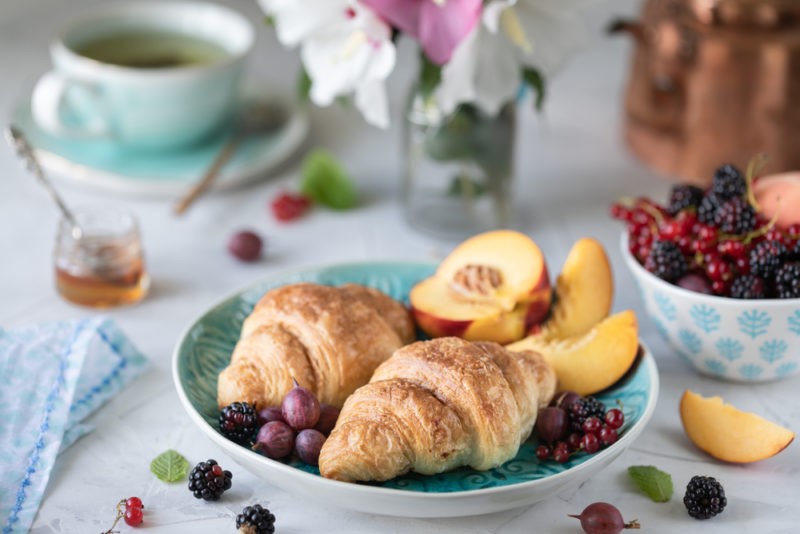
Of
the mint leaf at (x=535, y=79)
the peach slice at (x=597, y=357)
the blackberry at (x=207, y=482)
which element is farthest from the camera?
the mint leaf at (x=535, y=79)

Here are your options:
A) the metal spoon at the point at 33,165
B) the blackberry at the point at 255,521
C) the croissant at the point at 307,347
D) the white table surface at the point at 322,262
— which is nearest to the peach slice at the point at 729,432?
the white table surface at the point at 322,262

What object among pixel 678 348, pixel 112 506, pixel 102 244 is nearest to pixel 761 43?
pixel 678 348

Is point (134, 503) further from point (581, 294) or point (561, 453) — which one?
point (581, 294)

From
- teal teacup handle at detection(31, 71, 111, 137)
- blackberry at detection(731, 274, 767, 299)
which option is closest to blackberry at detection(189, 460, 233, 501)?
blackberry at detection(731, 274, 767, 299)

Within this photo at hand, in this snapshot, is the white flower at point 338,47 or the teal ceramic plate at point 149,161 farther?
the teal ceramic plate at point 149,161

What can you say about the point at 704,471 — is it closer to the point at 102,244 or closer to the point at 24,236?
the point at 102,244

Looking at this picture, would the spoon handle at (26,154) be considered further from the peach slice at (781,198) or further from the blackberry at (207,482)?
the peach slice at (781,198)

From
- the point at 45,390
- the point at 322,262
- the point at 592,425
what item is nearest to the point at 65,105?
the point at 322,262
